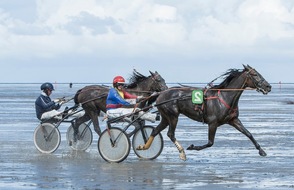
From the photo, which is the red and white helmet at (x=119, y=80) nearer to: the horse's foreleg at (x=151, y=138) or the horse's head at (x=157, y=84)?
the horse's foreleg at (x=151, y=138)

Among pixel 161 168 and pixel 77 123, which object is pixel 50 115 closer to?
pixel 77 123

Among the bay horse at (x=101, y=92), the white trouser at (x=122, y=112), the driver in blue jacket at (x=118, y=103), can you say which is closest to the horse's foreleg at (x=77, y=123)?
the bay horse at (x=101, y=92)

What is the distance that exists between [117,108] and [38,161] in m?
1.94

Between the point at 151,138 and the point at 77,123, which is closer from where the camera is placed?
the point at 151,138

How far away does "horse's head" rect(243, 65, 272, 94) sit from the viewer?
1797cm

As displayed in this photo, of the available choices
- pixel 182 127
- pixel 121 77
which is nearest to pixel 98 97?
pixel 121 77

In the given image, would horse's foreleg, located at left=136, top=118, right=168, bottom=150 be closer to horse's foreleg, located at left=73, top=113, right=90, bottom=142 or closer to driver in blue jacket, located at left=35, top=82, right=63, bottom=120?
driver in blue jacket, located at left=35, top=82, right=63, bottom=120

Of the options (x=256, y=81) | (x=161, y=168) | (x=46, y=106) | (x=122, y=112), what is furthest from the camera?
(x=46, y=106)

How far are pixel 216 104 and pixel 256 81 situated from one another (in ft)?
2.97

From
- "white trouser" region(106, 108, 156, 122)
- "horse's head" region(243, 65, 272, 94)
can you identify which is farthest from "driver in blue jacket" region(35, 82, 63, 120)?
"horse's head" region(243, 65, 272, 94)

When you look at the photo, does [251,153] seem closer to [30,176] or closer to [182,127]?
[30,176]

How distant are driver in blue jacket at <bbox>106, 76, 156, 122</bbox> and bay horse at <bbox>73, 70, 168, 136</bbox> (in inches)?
73.3

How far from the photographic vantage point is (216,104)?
18.1 meters

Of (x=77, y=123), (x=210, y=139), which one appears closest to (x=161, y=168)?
(x=210, y=139)
